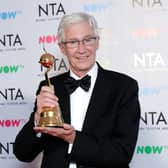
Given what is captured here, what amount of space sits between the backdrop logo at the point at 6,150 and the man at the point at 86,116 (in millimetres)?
706

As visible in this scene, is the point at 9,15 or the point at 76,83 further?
the point at 9,15

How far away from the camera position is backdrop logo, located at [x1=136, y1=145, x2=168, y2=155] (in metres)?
1.77

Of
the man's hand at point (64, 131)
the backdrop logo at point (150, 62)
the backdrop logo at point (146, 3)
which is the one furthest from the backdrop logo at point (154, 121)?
the man's hand at point (64, 131)

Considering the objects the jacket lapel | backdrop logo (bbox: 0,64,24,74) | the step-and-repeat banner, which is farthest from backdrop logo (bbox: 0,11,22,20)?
the jacket lapel

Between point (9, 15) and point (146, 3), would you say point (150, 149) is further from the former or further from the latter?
point (9, 15)

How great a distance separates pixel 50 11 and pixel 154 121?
0.66 metres

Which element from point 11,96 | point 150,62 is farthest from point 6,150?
point 150,62

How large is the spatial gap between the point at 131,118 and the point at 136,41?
66 centimetres

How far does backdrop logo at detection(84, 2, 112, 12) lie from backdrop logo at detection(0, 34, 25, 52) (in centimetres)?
34

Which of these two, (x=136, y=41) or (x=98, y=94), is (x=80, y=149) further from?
(x=136, y=41)

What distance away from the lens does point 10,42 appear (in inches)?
79.6

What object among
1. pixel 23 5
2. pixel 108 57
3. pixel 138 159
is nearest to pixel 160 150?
pixel 138 159

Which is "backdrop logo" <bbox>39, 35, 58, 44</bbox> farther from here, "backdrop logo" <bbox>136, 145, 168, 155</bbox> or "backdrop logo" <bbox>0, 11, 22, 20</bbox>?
"backdrop logo" <bbox>136, 145, 168, 155</bbox>

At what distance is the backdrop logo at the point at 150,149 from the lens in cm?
177
